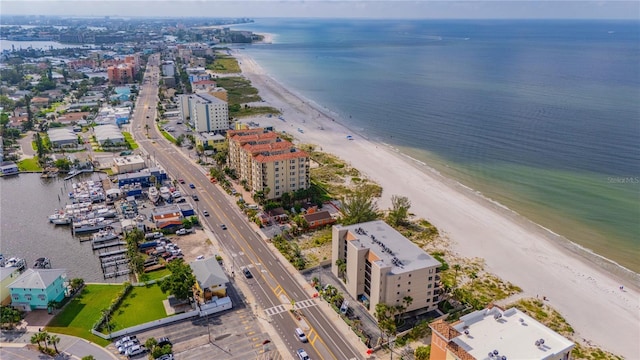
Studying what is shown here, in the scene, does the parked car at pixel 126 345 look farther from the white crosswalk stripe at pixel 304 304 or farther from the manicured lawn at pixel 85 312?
the white crosswalk stripe at pixel 304 304

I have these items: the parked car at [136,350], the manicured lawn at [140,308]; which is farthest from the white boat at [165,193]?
the parked car at [136,350]

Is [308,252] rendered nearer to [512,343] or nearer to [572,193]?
[512,343]

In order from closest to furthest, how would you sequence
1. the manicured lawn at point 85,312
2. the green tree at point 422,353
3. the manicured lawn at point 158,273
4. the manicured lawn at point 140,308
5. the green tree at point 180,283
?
the green tree at point 422,353, the manicured lawn at point 85,312, the manicured lawn at point 140,308, the green tree at point 180,283, the manicured lawn at point 158,273

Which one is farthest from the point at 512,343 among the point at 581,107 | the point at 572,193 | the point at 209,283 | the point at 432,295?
the point at 581,107

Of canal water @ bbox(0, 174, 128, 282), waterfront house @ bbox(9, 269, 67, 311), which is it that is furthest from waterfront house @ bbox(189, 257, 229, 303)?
waterfront house @ bbox(9, 269, 67, 311)

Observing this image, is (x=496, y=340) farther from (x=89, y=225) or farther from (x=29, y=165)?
(x=29, y=165)

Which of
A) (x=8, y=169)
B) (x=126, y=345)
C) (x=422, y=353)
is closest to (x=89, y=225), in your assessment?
(x=126, y=345)

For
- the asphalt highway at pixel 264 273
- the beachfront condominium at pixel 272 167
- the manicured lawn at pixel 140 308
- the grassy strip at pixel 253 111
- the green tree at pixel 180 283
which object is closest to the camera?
the asphalt highway at pixel 264 273
